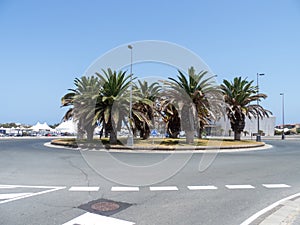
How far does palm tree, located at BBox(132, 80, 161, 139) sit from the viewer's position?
26.5 metres

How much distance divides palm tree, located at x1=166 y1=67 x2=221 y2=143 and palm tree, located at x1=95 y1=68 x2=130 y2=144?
4.33 metres

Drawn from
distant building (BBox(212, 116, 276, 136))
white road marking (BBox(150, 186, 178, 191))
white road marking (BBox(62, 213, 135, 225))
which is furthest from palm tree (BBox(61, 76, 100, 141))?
distant building (BBox(212, 116, 276, 136))

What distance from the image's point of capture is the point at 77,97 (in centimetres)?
2538

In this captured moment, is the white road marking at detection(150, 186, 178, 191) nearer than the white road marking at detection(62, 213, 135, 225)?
No

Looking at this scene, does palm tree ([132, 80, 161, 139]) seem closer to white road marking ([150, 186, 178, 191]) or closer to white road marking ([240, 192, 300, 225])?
white road marking ([150, 186, 178, 191])

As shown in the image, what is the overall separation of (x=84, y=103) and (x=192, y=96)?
9.74m

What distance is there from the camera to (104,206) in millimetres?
6156

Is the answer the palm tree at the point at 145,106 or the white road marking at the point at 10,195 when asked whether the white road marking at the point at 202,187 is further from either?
the palm tree at the point at 145,106

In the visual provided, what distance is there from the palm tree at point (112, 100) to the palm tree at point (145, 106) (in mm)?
1385

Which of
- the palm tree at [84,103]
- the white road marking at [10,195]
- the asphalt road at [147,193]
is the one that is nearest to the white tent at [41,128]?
the palm tree at [84,103]

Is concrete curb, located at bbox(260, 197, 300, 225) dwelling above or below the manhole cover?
above

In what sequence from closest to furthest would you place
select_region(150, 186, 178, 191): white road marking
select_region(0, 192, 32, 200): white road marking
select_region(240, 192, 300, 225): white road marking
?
select_region(240, 192, 300, 225): white road marking
select_region(0, 192, 32, 200): white road marking
select_region(150, 186, 178, 191): white road marking

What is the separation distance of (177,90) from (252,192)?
18.3m

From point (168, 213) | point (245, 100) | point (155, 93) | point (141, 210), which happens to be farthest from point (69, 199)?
point (245, 100)
